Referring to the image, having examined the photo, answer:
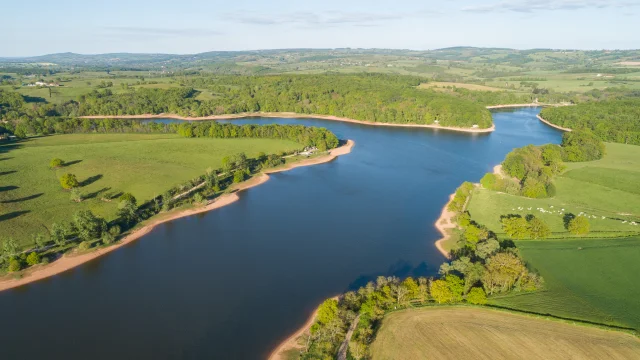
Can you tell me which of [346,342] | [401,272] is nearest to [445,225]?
[401,272]

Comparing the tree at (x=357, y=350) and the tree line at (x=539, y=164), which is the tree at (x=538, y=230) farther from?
the tree at (x=357, y=350)

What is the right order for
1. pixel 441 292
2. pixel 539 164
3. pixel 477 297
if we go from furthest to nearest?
pixel 539 164
pixel 441 292
pixel 477 297

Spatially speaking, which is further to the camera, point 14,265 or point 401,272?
point 401,272

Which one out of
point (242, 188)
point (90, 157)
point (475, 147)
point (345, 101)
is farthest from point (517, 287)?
point (345, 101)

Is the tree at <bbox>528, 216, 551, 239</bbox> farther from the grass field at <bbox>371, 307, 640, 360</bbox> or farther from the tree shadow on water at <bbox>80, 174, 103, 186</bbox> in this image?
the tree shadow on water at <bbox>80, 174, 103, 186</bbox>

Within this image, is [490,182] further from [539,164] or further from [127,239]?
[127,239]

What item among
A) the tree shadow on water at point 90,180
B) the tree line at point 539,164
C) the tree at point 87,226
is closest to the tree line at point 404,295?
the tree line at point 539,164
